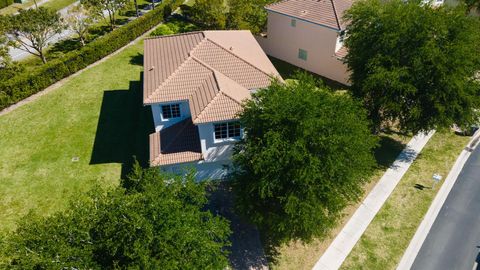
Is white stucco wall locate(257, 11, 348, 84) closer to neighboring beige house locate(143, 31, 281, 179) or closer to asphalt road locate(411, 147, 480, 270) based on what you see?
neighboring beige house locate(143, 31, 281, 179)

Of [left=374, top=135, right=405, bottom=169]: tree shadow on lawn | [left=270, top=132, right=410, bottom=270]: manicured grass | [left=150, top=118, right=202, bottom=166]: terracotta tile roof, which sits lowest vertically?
[left=270, top=132, right=410, bottom=270]: manicured grass

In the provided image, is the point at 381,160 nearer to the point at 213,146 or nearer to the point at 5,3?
the point at 213,146

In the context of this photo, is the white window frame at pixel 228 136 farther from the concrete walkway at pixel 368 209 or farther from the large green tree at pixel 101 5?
the large green tree at pixel 101 5

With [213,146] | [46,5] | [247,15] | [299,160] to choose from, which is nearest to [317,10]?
[247,15]

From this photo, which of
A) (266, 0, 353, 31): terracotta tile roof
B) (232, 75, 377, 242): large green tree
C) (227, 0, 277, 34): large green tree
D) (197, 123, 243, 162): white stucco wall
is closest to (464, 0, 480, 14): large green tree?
(266, 0, 353, 31): terracotta tile roof

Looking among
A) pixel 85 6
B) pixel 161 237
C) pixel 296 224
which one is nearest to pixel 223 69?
pixel 296 224

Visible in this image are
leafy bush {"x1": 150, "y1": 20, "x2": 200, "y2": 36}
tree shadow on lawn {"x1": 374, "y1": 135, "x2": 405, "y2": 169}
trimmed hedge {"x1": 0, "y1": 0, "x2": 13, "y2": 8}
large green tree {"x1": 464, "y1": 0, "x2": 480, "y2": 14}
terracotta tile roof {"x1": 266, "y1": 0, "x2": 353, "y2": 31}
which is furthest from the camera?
trimmed hedge {"x1": 0, "y1": 0, "x2": 13, "y2": 8}

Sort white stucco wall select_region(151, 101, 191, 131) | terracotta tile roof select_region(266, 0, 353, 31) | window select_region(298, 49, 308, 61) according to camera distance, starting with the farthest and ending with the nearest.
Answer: window select_region(298, 49, 308, 61), terracotta tile roof select_region(266, 0, 353, 31), white stucco wall select_region(151, 101, 191, 131)
